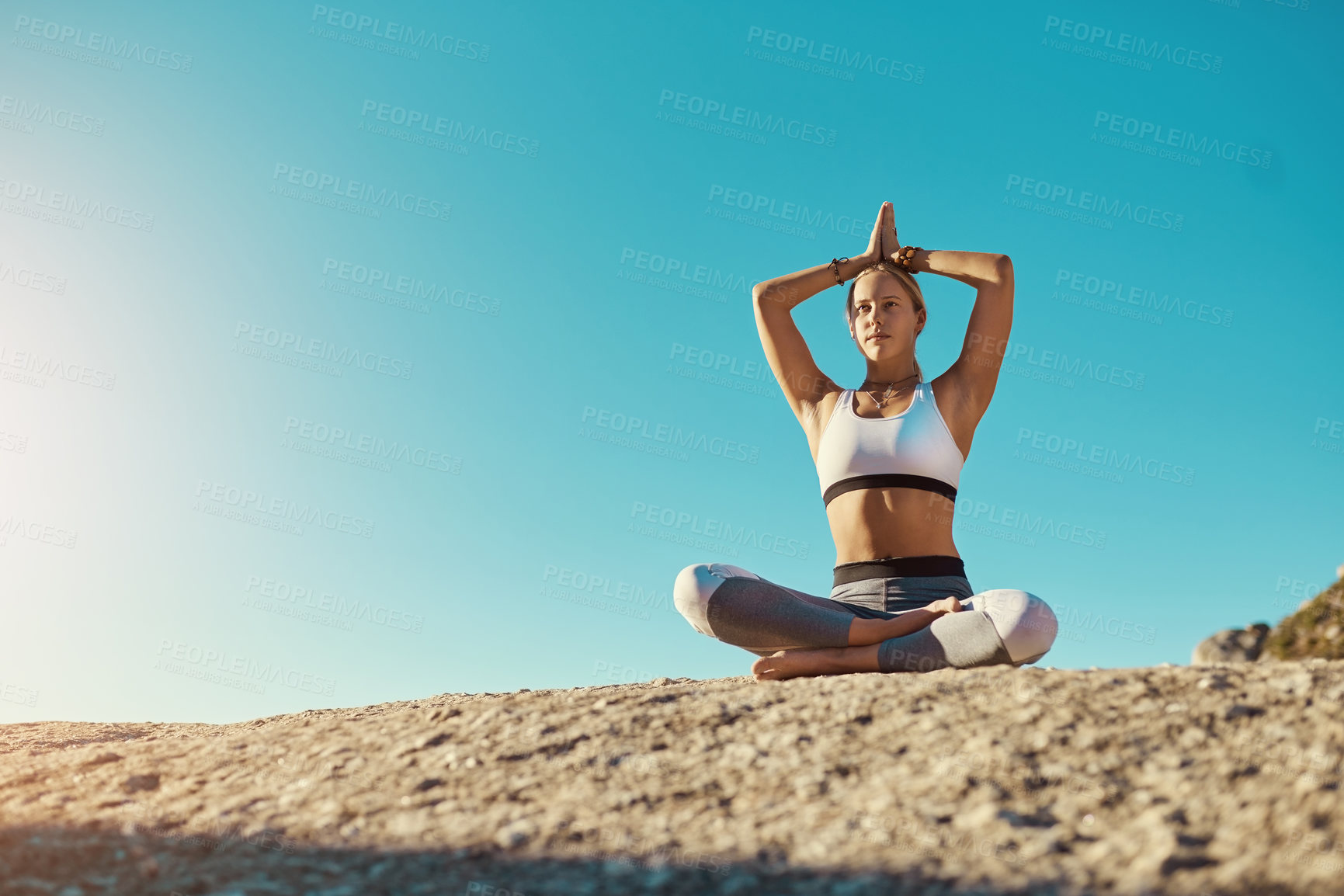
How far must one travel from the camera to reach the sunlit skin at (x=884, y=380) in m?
4.02

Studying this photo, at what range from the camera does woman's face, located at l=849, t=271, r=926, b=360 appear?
16.8 ft

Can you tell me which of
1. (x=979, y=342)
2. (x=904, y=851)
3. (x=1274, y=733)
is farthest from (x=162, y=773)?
(x=979, y=342)

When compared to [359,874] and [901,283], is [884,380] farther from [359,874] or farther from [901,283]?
[359,874]

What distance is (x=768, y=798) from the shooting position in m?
2.40

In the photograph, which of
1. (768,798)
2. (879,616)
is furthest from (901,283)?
(768,798)

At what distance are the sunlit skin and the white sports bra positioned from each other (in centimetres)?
6

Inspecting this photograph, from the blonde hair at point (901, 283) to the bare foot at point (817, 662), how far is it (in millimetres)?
1975

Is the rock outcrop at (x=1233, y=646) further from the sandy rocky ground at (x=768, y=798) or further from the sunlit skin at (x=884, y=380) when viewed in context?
the sunlit skin at (x=884, y=380)

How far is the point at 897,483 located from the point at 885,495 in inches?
3.6

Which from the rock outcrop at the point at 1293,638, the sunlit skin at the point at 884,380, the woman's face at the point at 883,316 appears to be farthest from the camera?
the woman's face at the point at 883,316

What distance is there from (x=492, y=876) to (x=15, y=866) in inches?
53.7

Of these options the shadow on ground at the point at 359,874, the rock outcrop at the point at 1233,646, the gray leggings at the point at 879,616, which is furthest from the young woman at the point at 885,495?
the shadow on ground at the point at 359,874

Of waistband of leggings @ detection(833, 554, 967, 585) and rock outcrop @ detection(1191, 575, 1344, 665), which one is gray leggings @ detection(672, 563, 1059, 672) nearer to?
waistband of leggings @ detection(833, 554, 967, 585)

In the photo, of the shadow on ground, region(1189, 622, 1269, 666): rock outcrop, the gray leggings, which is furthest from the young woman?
the shadow on ground
